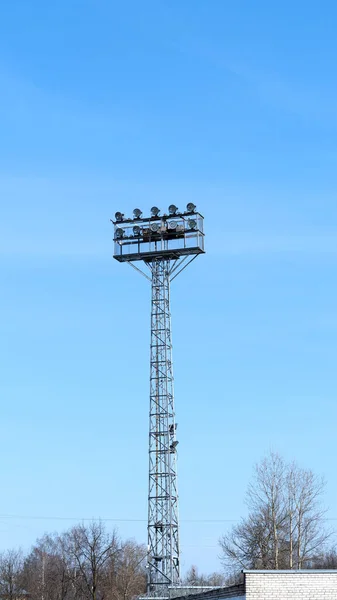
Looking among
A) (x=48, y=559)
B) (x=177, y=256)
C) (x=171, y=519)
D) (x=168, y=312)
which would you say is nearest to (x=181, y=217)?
(x=177, y=256)

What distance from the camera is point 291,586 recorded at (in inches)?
1201

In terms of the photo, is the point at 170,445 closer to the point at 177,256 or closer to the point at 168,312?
the point at 168,312

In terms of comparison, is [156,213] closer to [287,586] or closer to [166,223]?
[166,223]

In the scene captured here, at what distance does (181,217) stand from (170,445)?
14.7 meters

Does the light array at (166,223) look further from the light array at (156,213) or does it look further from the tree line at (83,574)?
the tree line at (83,574)

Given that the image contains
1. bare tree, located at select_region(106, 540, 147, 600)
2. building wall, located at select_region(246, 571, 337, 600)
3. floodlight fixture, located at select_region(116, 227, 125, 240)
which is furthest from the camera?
bare tree, located at select_region(106, 540, 147, 600)

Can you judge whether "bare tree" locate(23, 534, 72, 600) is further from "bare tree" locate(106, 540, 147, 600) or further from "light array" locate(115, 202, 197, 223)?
"light array" locate(115, 202, 197, 223)

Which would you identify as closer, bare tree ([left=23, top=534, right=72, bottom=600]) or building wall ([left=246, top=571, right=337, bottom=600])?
building wall ([left=246, top=571, right=337, bottom=600])

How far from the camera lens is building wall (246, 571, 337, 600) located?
30047mm

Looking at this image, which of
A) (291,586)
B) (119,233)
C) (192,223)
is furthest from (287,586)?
(119,233)

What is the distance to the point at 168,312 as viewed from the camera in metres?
58.4

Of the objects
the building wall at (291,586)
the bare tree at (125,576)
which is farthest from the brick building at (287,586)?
the bare tree at (125,576)

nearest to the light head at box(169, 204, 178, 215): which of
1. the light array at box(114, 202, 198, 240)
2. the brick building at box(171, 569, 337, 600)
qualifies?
the light array at box(114, 202, 198, 240)

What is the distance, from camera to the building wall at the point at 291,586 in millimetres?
30047
